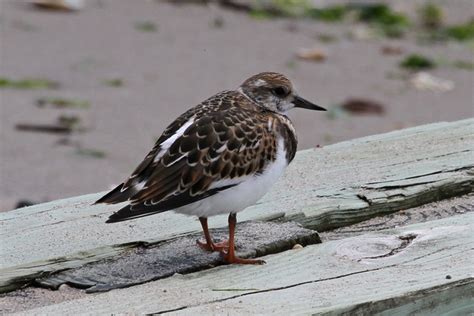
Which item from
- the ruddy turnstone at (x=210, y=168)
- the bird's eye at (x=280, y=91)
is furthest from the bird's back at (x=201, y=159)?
the bird's eye at (x=280, y=91)

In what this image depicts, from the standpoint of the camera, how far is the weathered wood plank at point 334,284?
2.35 metres

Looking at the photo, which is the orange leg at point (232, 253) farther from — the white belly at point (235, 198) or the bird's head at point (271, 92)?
the bird's head at point (271, 92)

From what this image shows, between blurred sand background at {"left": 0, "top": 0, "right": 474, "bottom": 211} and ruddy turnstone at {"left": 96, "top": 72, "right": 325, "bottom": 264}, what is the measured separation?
8.88ft

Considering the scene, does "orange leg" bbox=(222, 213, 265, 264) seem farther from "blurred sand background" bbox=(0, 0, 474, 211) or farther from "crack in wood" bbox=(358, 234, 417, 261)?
"blurred sand background" bbox=(0, 0, 474, 211)

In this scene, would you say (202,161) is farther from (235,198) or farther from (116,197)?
(116,197)

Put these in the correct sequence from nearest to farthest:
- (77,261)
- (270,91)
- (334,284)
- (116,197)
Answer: (334,284) < (77,261) < (116,197) < (270,91)

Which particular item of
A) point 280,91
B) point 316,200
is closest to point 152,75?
point 280,91

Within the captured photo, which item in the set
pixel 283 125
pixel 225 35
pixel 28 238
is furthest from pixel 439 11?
pixel 28 238

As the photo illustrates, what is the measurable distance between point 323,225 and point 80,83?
436 centimetres

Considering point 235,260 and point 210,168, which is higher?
point 210,168

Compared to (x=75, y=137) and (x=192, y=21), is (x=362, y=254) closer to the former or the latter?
(x=75, y=137)

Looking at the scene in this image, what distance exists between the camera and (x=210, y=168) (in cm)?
293

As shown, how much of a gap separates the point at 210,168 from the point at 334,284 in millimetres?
617

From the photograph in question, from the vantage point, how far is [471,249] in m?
2.65
